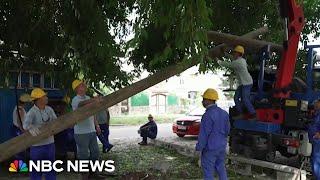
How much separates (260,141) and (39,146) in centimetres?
488

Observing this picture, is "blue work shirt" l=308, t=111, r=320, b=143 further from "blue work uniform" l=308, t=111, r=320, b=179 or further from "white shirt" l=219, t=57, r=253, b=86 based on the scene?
"white shirt" l=219, t=57, r=253, b=86

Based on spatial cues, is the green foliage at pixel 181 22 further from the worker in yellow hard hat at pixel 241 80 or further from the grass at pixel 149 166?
the worker in yellow hard hat at pixel 241 80

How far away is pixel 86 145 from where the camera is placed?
26.3ft

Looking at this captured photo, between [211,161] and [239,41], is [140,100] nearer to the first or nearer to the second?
[239,41]

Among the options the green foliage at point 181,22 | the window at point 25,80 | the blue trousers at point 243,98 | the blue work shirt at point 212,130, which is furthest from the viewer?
the window at point 25,80

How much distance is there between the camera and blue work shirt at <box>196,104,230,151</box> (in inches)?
287

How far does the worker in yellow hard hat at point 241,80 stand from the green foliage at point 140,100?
100 feet

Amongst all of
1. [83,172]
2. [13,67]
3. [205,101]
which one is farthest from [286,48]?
[13,67]

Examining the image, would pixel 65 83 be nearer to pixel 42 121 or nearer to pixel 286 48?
pixel 42 121

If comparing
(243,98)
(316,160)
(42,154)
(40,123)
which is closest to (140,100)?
(243,98)

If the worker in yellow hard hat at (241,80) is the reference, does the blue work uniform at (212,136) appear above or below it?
below

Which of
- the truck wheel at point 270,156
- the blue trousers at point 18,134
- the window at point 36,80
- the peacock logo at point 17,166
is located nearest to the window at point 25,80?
the window at point 36,80

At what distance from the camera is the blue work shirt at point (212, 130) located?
7297mm

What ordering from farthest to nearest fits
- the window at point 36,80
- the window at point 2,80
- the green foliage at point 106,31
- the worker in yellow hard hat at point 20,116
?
1. the window at point 36,80
2. the worker in yellow hard hat at point 20,116
3. the window at point 2,80
4. the green foliage at point 106,31
